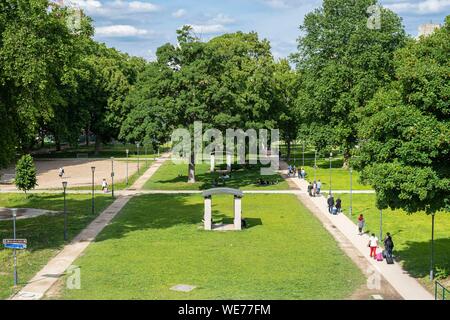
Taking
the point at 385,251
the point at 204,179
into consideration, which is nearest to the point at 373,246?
the point at 385,251

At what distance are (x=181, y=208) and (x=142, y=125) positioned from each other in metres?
12.1

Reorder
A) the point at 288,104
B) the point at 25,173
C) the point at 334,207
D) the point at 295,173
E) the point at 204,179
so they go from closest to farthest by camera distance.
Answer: the point at 334,207 < the point at 25,173 < the point at 204,179 < the point at 295,173 < the point at 288,104

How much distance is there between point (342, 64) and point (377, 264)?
42.0 meters

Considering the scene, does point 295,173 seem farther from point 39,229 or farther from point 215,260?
point 215,260

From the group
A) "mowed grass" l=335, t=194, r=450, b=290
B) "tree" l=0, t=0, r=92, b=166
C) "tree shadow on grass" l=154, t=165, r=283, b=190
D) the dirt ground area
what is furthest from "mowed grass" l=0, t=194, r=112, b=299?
"mowed grass" l=335, t=194, r=450, b=290

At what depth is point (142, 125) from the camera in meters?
52.2

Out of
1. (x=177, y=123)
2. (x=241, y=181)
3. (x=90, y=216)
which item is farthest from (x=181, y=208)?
(x=241, y=181)

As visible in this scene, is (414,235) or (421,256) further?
(414,235)

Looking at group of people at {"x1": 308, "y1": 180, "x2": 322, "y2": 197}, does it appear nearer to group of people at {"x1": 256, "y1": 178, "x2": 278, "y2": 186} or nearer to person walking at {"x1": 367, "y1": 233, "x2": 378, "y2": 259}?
group of people at {"x1": 256, "y1": 178, "x2": 278, "y2": 186}

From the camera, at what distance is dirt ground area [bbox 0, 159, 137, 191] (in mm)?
56616

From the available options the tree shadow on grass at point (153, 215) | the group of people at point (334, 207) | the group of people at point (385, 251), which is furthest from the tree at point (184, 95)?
the group of people at point (385, 251)

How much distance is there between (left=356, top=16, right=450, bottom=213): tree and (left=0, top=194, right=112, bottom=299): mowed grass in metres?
15.2

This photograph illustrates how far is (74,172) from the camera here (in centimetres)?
6688

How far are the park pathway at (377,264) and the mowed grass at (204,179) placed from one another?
9.68 metres
